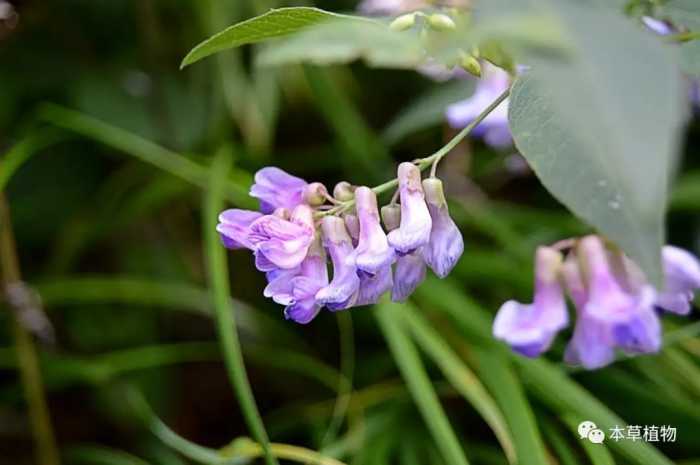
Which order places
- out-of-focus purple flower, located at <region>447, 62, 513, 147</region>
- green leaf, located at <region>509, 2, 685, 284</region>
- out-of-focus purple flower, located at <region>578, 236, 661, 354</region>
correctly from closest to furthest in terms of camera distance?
green leaf, located at <region>509, 2, 685, 284</region> → out-of-focus purple flower, located at <region>578, 236, 661, 354</region> → out-of-focus purple flower, located at <region>447, 62, 513, 147</region>

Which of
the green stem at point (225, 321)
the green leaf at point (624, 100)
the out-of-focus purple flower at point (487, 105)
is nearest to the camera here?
the green leaf at point (624, 100)

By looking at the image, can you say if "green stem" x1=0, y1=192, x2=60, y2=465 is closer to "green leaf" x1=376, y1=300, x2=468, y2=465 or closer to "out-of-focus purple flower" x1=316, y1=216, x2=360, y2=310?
"green leaf" x1=376, y1=300, x2=468, y2=465

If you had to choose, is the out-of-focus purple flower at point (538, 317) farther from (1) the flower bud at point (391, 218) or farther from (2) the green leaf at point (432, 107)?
(2) the green leaf at point (432, 107)

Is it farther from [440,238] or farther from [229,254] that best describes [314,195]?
[229,254]

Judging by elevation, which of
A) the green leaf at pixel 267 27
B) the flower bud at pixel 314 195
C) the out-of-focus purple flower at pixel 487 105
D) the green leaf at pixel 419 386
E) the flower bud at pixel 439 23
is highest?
the green leaf at pixel 267 27

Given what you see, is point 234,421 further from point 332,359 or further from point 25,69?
point 25,69

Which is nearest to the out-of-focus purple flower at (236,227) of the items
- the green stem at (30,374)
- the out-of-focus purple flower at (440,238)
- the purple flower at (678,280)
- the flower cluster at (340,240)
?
the flower cluster at (340,240)

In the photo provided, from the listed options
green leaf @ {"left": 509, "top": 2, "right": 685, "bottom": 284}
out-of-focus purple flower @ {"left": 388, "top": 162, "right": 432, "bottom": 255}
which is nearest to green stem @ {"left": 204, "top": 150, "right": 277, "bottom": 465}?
out-of-focus purple flower @ {"left": 388, "top": 162, "right": 432, "bottom": 255}
